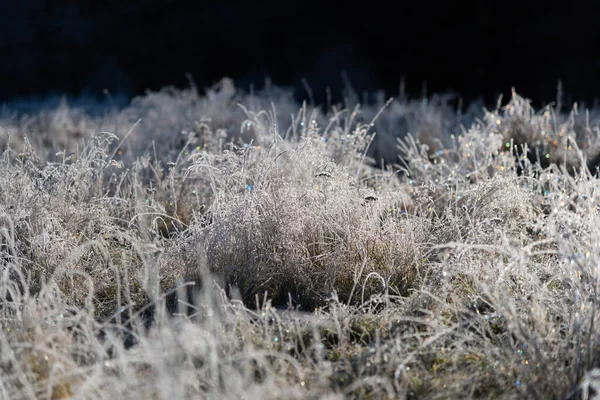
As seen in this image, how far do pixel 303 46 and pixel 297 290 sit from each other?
39.0 feet

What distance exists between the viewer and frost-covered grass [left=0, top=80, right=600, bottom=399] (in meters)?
2.18

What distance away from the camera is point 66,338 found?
2340 millimetres

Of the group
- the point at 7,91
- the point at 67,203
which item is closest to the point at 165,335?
the point at 67,203

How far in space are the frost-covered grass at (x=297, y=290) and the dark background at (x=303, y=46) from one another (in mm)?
7791

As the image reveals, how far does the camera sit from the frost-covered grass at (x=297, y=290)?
2.18m

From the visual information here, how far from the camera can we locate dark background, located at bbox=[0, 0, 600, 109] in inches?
460

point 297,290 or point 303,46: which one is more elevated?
point 303,46

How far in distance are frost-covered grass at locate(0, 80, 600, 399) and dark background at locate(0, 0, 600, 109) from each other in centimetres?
779

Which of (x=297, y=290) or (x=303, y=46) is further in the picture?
(x=303, y=46)

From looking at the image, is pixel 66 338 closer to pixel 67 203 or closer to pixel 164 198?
pixel 67 203

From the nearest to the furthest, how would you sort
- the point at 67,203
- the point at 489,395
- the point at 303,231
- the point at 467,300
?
the point at 489,395
the point at 467,300
the point at 303,231
the point at 67,203

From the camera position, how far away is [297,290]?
304 cm

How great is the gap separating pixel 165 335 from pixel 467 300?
1.45 m

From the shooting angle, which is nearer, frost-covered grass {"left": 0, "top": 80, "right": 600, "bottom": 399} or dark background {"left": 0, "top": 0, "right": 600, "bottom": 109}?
frost-covered grass {"left": 0, "top": 80, "right": 600, "bottom": 399}
